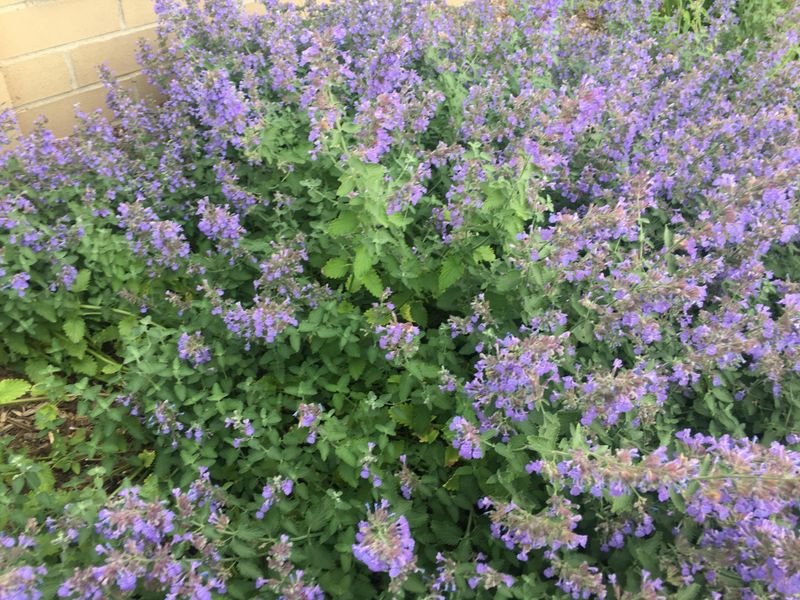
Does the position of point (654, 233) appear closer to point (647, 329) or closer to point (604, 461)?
point (647, 329)

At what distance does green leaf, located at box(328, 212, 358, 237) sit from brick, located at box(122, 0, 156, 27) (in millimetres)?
2294

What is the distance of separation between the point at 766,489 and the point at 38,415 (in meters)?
2.54

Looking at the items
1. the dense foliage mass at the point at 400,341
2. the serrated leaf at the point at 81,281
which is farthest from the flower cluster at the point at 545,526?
the serrated leaf at the point at 81,281

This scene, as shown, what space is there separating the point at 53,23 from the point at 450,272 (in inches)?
105

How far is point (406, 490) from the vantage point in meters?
2.13

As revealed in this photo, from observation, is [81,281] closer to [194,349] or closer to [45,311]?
[45,311]

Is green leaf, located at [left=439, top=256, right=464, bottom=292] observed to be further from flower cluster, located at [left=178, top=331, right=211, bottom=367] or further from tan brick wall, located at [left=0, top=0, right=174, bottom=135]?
tan brick wall, located at [left=0, top=0, right=174, bottom=135]

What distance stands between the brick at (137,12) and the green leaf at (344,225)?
2.29 meters

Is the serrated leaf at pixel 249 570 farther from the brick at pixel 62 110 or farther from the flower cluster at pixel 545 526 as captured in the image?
the brick at pixel 62 110

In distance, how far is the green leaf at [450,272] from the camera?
96.0 inches

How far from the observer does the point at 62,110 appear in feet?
11.5

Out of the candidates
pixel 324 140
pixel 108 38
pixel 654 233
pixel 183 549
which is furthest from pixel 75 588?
pixel 108 38

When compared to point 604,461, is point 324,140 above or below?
above

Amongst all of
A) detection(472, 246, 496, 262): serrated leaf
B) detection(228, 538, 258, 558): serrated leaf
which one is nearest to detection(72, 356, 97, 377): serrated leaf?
detection(228, 538, 258, 558): serrated leaf
